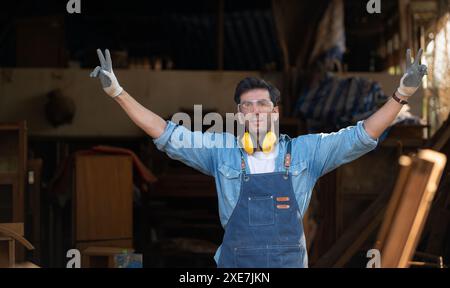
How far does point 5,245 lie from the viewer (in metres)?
4.90

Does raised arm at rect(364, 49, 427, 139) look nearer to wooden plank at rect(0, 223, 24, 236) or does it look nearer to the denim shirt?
the denim shirt

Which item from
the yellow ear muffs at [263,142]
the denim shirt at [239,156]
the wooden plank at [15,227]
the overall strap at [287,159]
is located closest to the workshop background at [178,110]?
the wooden plank at [15,227]

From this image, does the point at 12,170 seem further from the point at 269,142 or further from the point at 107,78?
the point at 269,142

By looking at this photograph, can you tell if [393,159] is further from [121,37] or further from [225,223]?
[121,37]

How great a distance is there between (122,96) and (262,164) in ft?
2.60

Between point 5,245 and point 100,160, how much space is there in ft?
6.84

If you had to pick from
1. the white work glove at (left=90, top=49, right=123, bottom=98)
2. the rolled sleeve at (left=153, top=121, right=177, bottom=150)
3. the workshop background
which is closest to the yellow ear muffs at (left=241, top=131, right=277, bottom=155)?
the rolled sleeve at (left=153, top=121, right=177, bottom=150)

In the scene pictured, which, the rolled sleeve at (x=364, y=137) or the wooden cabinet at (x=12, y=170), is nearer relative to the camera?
the rolled sleeve at (x=364, y=137)

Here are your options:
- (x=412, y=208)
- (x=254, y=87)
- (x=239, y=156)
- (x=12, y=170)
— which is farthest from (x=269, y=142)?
(x=12, y=170)

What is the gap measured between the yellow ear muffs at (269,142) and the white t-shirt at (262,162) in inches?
1.2

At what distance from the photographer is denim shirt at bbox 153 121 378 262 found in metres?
4.02

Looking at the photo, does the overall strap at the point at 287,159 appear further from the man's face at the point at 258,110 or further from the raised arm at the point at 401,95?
the raised arm at the point at 401,95

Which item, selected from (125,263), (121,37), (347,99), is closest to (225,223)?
(125,263)

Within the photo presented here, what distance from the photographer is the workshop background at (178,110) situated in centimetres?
668
